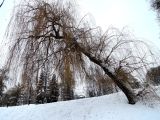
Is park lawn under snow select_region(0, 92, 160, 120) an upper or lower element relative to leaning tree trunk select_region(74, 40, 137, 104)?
lower

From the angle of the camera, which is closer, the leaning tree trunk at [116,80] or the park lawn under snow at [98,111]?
the park lawn under snow at [98,111]

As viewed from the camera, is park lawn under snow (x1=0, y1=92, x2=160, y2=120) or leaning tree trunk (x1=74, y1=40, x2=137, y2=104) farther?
leaning tree trunk (x1=74, y1=40, x2=137, y2=104)

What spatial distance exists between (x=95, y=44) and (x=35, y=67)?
2261 mm

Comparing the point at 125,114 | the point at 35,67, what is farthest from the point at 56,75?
the point at 125,114

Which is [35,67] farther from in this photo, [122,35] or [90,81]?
[122,35]

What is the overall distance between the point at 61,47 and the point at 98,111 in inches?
108

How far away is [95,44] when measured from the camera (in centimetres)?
901

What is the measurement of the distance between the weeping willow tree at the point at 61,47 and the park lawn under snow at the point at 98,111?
0.55 meters

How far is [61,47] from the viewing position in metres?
8.77

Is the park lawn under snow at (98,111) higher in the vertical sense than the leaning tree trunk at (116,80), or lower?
lower

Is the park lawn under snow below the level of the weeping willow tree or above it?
below

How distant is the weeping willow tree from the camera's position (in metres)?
8.41

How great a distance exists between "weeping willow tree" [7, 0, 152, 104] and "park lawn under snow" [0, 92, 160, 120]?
548 mm

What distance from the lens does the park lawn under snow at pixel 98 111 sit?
28.0 ft
